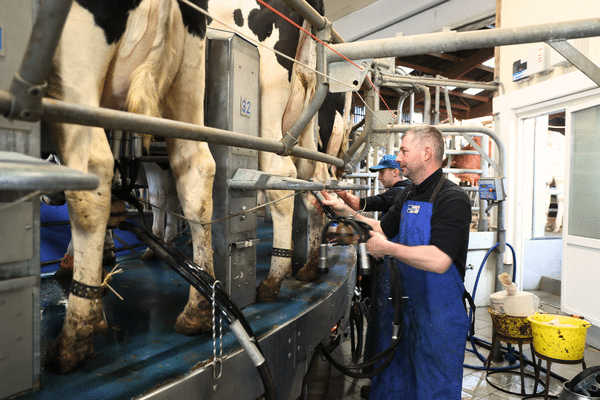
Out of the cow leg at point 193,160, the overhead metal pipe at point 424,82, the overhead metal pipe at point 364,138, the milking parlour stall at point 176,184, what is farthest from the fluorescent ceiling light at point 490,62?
the cow leg at point 193,160

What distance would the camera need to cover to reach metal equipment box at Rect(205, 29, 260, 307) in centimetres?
210

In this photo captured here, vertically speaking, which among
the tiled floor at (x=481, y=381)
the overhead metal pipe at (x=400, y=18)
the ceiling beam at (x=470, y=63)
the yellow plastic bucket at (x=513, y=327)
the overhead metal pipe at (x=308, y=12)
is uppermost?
the overhead metal pipe at (x=400, y=18)

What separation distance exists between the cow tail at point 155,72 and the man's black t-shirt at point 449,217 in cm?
140

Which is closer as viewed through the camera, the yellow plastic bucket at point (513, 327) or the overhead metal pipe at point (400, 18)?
the yellow plastic bucket at point (513, 327)

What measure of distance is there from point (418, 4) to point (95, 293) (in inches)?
Result: 290

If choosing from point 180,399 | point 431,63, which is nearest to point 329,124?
point 180,399

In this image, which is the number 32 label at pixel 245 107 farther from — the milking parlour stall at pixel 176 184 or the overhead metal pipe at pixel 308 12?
the overhead metal pipe at pixel 308 12

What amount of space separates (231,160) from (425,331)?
136cm

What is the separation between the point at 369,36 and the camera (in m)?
8.41

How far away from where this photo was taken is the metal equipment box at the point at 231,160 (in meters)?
2.10

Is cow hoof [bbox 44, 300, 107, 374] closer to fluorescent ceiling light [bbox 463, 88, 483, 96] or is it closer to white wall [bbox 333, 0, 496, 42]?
white wall [bbox 333, 0, 496, 42]

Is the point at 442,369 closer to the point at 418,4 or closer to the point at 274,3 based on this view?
the point at 274,3

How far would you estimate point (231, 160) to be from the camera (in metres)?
2.14

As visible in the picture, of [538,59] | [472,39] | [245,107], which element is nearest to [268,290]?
[245,107]
